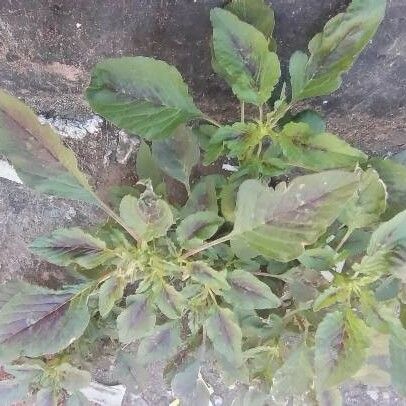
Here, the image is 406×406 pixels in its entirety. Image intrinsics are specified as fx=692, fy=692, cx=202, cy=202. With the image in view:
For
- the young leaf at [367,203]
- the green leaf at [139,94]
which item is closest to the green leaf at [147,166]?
the green leaf at [139,94]

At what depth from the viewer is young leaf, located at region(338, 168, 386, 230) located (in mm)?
1073

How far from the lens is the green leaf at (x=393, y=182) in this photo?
1149 millimetres

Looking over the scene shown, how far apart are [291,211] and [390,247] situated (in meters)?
0.18

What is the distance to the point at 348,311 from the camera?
1084 millimetres

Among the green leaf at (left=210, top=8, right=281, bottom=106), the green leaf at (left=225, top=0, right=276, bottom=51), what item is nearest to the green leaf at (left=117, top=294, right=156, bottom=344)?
the green leaf at (left=210, top=8, right=281, bottom=106)

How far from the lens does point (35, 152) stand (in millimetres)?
1061

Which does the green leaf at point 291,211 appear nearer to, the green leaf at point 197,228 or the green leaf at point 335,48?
the green leaf at point 197,228

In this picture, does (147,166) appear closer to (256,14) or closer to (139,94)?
(139,94)

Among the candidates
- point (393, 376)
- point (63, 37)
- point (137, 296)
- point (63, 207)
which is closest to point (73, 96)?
point (63, 37)

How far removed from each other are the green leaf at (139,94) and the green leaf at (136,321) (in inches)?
11.0

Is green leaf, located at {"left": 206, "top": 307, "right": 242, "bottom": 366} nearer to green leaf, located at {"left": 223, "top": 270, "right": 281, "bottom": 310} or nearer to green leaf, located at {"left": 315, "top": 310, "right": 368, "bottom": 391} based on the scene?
green leaf, located at {"left": 223, "top": 270, "right": 281, "bottom": 310}

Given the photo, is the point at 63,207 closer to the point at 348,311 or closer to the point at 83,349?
the point at 83,349

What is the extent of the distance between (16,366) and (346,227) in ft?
2.42

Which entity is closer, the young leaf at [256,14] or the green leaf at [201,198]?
the young leaf at [256,14]
